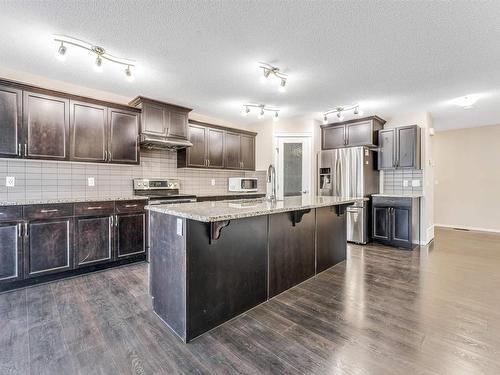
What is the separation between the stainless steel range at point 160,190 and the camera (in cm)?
396

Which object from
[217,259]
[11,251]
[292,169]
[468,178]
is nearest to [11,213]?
[11,251]

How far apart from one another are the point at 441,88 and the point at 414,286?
9.14ft

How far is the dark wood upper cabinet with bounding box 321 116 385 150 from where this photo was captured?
502 centimetres

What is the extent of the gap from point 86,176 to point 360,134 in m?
4.94

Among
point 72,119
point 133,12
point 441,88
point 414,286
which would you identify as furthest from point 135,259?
point 441,88

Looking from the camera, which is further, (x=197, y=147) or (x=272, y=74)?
(x=197, y=147)

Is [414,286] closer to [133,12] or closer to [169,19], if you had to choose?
[169,19]

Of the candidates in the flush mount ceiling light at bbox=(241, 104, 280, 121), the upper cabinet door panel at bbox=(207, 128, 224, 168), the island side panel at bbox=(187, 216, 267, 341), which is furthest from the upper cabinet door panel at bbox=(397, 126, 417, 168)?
the island side panel at bbox=(187, 216, 267, 341)

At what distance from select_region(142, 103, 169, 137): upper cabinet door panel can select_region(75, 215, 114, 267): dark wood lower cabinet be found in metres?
1.47

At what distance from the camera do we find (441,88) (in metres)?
3.62

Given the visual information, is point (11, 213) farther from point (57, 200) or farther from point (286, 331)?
point (286, 331)

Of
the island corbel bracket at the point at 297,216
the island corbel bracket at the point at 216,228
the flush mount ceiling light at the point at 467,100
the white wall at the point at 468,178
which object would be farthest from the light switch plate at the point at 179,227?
the white wall at the point at 468,178

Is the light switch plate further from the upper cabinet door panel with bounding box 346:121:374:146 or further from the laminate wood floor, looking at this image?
the upper cabinet door panel with bounding box 346:121:374:146

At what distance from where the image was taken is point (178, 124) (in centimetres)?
434
